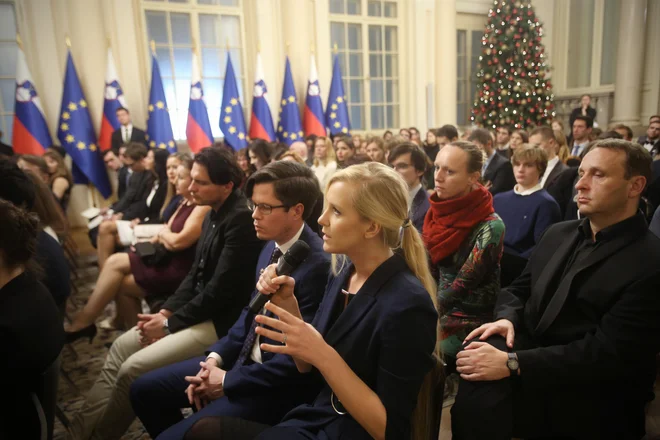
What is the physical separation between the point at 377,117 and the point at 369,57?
1.14 meters

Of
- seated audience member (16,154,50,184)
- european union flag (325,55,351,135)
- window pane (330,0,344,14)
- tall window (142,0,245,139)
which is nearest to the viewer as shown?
seated audience member (16,154,50,184)

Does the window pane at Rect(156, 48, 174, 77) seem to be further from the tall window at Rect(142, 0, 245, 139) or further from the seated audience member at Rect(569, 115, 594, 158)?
the seated audience member at Rect(569, 115, 594, 158)

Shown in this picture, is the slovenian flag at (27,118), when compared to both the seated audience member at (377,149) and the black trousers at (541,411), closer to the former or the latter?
the seated audience member at (377,149)

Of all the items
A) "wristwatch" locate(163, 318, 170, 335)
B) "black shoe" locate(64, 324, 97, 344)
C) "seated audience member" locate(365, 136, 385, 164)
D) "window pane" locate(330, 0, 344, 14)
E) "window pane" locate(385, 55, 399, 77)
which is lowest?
"black shoe" locate(64, 324, 97, 344)

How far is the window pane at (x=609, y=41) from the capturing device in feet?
28.2

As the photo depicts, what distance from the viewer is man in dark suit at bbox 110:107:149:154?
6.04 meters

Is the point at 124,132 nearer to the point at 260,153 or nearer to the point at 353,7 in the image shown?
the point at 260,153

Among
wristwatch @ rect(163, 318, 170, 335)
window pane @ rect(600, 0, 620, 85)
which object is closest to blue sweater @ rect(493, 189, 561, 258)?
wristwatch @ rect(163, 318, 170, 335)

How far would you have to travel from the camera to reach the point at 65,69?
6.03m

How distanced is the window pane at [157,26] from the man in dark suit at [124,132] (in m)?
1.53

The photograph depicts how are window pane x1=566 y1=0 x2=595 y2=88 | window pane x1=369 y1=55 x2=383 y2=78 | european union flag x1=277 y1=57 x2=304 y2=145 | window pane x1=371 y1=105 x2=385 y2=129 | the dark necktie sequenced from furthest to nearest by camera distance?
window pane x1=566 y1=0 x2=595 y2=88 → window pane x1=371 y1=105 x2=385 y2=129 → window pane x1=369 y1=55 x2=383 y2=78 → european union flag x1=277 y1=57 x2=304 y2=145 → the dark necktie

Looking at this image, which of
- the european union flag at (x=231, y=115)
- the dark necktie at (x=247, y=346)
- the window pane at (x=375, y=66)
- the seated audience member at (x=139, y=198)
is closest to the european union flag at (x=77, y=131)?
the european union flag at (x=231, y=115)

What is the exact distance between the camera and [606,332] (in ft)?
4.50

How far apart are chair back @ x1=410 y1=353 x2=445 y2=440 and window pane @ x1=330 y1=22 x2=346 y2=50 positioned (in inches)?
302
